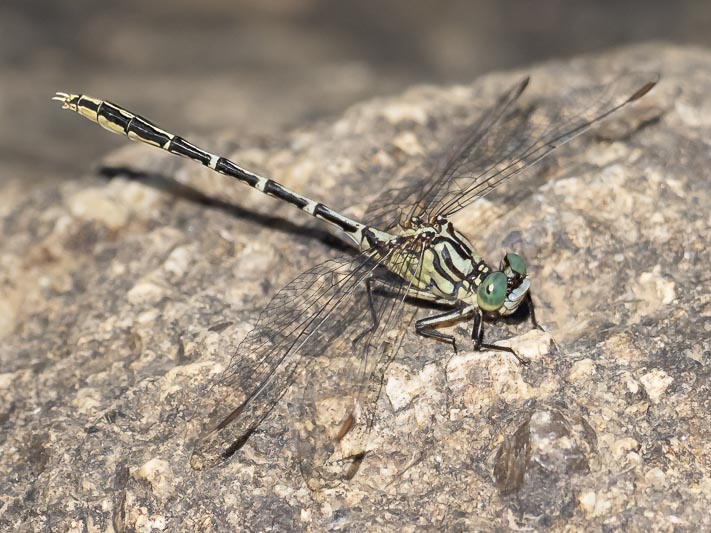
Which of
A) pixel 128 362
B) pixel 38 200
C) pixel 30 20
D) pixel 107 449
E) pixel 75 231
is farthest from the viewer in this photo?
pixel 30 20

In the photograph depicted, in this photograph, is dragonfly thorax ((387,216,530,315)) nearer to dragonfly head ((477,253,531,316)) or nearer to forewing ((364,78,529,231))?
dragonfly head ((477,253,531,316))

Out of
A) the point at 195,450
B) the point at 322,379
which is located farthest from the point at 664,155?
the point at 195,450

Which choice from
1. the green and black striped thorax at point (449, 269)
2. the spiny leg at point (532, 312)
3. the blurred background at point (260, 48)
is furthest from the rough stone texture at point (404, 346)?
the blurred background at point (260, 48)

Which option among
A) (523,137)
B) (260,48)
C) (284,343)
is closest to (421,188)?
(523,137)

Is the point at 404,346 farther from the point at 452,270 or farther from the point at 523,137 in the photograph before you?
the point at 523,137

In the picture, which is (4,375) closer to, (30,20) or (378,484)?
(378,484)

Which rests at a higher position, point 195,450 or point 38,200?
point 38,200

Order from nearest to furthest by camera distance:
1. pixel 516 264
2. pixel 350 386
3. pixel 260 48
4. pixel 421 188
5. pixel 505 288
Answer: pixel 350 386 → pixel 505 288 → pixel 516 264 → pixel 421 188 → pixel 260 48

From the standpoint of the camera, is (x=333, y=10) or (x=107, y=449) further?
(x=333, y=10)
